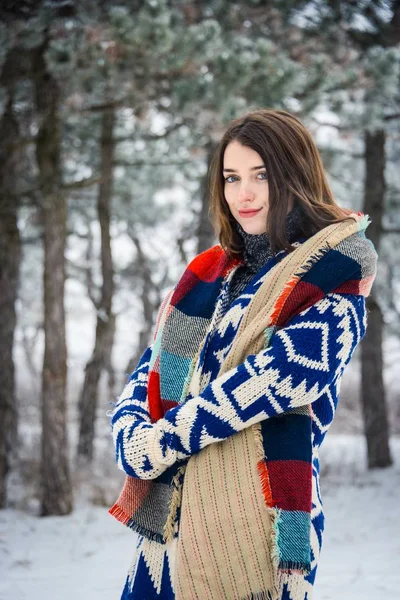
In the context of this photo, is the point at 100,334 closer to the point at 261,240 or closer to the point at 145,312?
the point at 145,312

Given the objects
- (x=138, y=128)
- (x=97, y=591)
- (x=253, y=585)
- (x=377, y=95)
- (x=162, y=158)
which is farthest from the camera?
(x=162, y=158)

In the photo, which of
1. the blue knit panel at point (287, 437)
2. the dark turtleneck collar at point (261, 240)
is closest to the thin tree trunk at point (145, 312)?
the dark turtleneck collar at point (261, 240)

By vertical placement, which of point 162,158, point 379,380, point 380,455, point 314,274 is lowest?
point 380,455

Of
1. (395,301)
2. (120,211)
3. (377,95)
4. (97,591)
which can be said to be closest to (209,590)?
(97,591)

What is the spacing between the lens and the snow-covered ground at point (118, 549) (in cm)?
363

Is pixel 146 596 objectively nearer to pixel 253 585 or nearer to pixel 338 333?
pixel 253 585

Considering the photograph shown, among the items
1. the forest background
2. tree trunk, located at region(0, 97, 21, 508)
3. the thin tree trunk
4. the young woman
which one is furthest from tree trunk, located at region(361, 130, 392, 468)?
the young woman

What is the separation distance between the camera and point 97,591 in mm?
3588

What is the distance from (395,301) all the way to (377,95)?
244 inches

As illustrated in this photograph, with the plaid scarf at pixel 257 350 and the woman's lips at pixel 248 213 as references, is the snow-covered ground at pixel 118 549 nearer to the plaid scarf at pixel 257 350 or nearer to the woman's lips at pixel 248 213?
the plaid scarf at pixel 257 350

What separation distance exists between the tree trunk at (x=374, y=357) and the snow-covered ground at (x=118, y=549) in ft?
1.57

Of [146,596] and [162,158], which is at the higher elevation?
[162,158]

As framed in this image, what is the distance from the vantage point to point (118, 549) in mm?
4891

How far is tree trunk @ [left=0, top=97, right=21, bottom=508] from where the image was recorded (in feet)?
20.6
